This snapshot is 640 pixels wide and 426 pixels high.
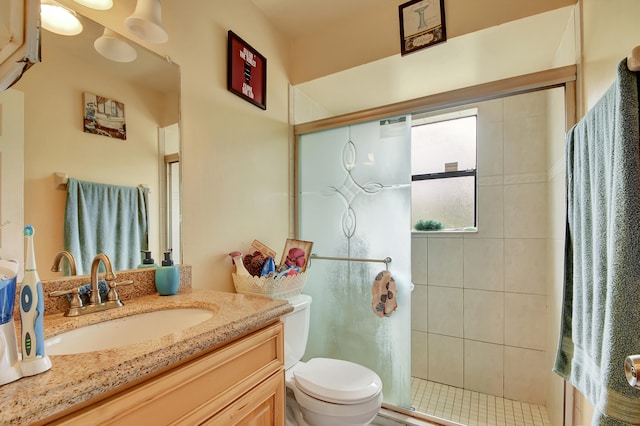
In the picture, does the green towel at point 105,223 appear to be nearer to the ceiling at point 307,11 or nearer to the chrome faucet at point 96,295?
the chrome faucet at point 96,295

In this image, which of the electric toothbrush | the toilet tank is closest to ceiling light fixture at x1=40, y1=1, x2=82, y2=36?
the electric toothbrush

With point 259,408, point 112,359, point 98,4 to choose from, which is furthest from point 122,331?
point 98,4

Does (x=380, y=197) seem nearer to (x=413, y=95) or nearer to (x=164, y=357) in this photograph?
(x=413, y=95)

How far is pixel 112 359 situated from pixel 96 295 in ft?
1.43

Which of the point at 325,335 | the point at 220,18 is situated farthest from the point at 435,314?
the point at 220,18

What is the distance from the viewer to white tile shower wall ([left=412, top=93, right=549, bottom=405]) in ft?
6.45

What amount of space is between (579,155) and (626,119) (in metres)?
0.39

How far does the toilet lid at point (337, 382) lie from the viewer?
1.29m

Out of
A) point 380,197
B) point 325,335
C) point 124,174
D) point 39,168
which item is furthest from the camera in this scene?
point 325,335

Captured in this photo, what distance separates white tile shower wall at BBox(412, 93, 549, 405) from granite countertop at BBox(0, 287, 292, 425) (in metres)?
1.64

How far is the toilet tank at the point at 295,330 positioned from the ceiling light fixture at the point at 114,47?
1243mm

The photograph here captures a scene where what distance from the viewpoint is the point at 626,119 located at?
2.14ft

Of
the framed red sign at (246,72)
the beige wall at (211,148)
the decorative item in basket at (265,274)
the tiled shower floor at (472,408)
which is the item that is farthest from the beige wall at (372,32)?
the tiled shower floor at (472,408)

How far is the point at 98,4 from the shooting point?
1001 millimetres
